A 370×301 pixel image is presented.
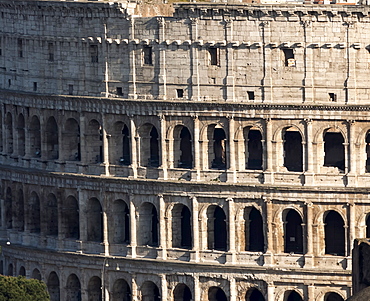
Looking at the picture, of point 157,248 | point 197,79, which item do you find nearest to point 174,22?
point 197,79

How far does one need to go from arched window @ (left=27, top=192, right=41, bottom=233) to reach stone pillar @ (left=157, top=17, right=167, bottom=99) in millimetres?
12446

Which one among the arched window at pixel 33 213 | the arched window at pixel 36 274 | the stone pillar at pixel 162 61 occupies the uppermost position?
the stone pillar at pixel 162 61

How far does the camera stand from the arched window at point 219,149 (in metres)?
136

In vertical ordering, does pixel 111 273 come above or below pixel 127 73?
below

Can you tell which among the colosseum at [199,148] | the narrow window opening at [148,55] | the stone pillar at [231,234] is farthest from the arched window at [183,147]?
the narrow window opening at [148,55]

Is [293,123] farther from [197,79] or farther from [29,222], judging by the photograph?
[29,222]

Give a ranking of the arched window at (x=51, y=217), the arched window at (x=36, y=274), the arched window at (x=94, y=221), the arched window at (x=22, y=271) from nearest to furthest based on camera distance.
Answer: the arched window at (x=94, y=221), the arched window at (x=51, y=217), the arched window at (x=36, y=274), the arched window at (x=22, y=271)

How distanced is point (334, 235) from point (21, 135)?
21.8 meters

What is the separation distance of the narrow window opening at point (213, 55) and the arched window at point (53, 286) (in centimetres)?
1665

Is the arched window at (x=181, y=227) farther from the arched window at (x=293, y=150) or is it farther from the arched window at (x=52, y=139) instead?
the arched window at (x=52, y=139)

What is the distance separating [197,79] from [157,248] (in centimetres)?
965

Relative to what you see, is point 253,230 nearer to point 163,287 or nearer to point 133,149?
point 163,287

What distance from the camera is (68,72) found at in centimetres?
13988

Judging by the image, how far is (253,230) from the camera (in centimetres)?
13525
